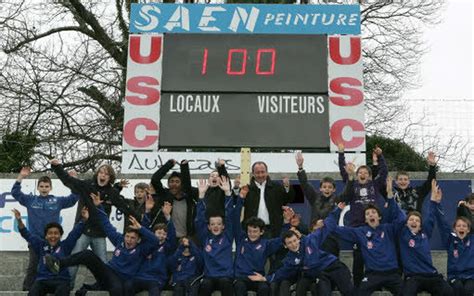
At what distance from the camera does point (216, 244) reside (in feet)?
25.8

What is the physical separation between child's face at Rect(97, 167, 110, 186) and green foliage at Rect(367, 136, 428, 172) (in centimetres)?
1028

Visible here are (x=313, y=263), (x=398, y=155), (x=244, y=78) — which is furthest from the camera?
(x=398, y=155)

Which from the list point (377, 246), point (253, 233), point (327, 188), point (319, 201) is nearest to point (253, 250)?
point (253, 233)

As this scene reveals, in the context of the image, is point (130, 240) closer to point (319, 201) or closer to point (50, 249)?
point (50, 249)

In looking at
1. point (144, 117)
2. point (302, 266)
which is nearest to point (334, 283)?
point (302, 266)

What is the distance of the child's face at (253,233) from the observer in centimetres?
777

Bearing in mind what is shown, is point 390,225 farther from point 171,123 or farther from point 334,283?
point 171,123

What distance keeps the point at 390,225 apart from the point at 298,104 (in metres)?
3.29

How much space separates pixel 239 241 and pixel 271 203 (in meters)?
0.67

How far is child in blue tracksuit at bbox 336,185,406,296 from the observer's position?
7.40m

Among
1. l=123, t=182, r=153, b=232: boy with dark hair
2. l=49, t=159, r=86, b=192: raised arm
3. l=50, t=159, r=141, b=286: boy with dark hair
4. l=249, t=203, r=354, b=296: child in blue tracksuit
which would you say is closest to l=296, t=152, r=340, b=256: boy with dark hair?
l=249, t=203, r=354, b=296: child in blue tracksuit

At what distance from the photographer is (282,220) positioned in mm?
8445

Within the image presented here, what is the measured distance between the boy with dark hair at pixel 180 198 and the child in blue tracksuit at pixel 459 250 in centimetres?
304

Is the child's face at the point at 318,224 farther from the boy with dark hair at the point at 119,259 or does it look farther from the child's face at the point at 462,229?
the boy with dark hair at the point at 119,259
